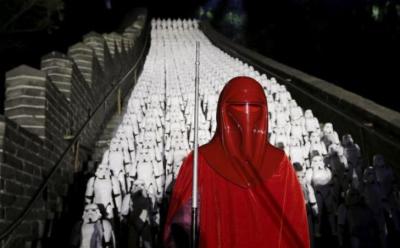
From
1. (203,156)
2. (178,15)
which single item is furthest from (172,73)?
(178,15)

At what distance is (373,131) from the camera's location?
19.3 feet

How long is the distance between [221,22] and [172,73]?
31038 millimetres

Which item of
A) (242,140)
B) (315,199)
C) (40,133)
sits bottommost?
(315,199)

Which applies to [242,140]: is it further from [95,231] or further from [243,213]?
[95,231]

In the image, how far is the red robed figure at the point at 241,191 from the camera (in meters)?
2.54

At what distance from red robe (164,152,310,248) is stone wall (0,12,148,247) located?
76.5 inches

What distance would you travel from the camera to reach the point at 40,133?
5.02 meters

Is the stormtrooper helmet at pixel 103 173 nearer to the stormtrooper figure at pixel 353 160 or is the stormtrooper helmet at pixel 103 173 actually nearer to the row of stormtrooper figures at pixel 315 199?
the row of stormtrooper figures at pixel 315 199

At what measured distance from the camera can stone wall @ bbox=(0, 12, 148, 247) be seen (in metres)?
4.02

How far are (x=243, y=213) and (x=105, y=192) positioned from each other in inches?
88.0

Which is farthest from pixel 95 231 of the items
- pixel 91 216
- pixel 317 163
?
pixel 317 163

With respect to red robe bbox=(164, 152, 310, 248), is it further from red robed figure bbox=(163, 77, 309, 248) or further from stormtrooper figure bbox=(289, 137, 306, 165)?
stormtrooper figure bbox=(289, 137, 306, 165)

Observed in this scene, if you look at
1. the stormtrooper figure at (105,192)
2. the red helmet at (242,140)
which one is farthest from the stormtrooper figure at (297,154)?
the red helmet at (242,140)

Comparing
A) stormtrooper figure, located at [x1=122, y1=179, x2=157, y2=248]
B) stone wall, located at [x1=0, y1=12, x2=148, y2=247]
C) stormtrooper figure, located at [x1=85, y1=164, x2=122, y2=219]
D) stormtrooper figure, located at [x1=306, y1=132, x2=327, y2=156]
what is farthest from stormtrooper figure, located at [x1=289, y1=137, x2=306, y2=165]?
stone wall, located at [x1=0, y1=12, x2=148, y2=247]
